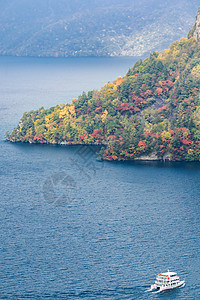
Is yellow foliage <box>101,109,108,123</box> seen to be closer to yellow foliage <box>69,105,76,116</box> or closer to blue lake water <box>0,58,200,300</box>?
yellow foliage <box>69,105,76,116</box>

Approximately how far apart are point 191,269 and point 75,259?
701 inches

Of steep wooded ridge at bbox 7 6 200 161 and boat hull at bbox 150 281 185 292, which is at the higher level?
steep wooded ridge at bbox 7 6 200 161

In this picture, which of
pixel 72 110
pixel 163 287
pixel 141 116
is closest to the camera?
pixel 163 287

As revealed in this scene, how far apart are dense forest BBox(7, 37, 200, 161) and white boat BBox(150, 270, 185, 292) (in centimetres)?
6640

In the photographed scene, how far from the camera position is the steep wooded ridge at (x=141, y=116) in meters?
146

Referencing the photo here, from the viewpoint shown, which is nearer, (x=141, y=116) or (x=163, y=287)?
(x=163, y=287)

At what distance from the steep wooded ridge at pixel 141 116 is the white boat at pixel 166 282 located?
66314mm

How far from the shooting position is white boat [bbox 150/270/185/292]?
258ft

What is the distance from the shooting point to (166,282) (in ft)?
258

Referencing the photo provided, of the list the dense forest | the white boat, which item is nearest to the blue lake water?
the white boat

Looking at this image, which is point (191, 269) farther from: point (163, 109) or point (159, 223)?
point (163, 109)

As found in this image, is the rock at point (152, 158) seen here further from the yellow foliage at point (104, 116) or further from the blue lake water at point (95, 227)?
the yellow foliage at point (104, 116)

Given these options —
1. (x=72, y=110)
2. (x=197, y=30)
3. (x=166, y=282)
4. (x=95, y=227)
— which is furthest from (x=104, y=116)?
(x=166, y=282)

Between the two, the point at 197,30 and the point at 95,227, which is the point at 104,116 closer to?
the point at 197,30
